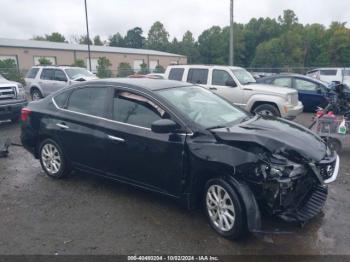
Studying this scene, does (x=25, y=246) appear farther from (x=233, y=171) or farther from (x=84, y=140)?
(x=233, y=171)

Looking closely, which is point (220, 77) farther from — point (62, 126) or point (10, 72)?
point (10, 72)

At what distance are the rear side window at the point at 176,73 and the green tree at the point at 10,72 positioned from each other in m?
18.1

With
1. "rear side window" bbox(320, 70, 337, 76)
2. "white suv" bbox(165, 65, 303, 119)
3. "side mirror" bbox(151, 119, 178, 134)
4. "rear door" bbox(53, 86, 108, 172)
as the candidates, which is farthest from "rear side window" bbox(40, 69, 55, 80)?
"rear side window" bbox(320, 70, 337, 76)

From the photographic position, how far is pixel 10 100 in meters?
9.47

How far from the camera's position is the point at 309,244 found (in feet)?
11.5

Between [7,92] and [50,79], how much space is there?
17.5ft

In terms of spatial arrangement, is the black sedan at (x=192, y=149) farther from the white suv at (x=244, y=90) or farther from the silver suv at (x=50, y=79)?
the silver suv at (x=50, y=79)

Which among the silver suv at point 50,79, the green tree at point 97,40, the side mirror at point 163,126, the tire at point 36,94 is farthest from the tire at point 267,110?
the green tree at point 97,40

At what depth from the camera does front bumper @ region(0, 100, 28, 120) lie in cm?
910

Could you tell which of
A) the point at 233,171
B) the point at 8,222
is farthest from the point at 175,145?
the point at 8,222

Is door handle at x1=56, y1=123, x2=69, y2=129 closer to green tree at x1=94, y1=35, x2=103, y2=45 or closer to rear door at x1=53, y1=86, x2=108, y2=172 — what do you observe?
rear door at x1=53, y1=86, x2=108, y2=172

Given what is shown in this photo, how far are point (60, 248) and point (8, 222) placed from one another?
1018 millimetres

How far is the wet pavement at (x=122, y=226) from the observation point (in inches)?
137

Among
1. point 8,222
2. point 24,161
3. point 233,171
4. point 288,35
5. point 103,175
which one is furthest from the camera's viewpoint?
point 288,35
